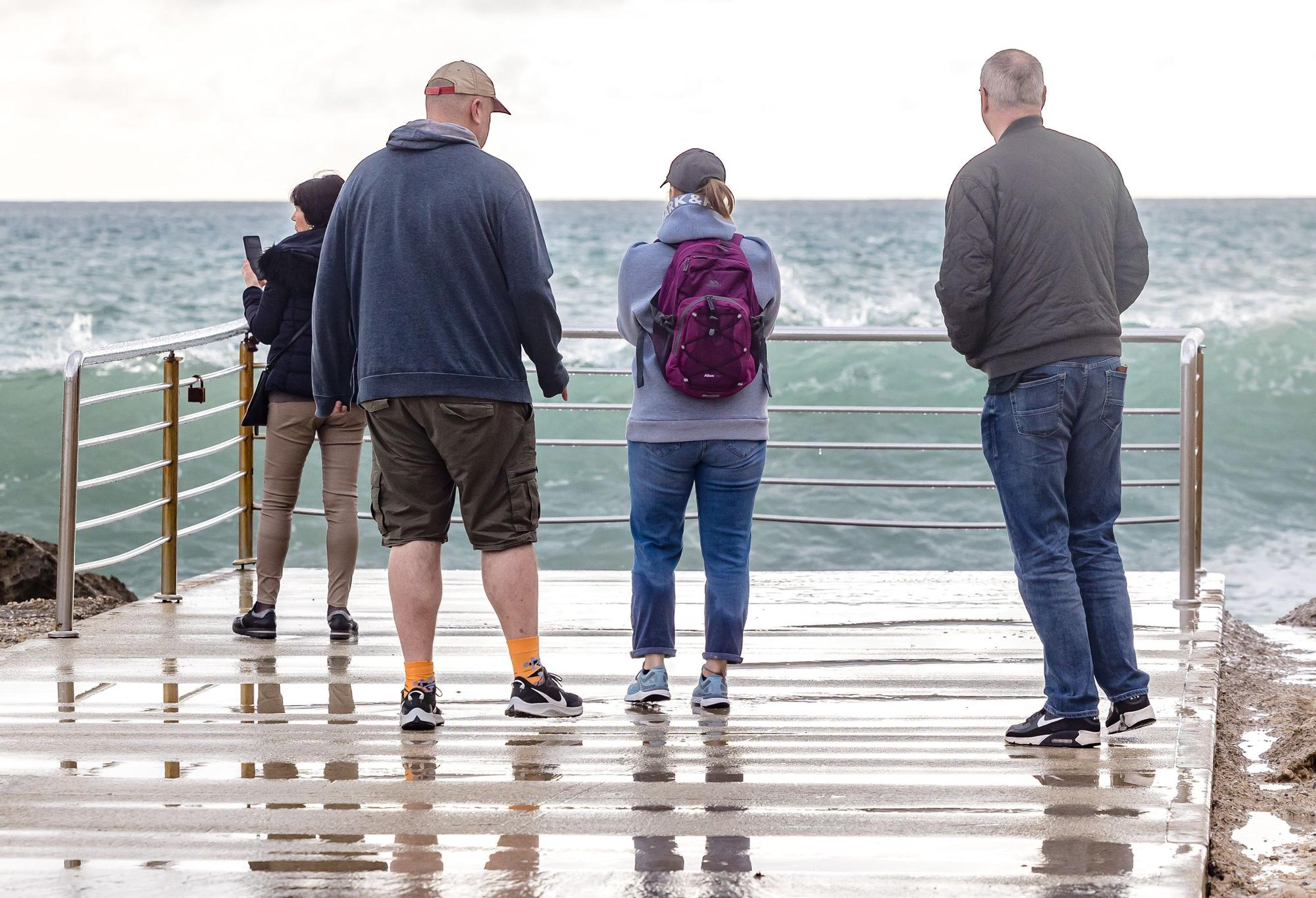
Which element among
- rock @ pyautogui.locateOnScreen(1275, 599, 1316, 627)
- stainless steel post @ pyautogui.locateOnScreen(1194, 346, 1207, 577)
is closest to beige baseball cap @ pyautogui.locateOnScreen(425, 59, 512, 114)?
stainless steel post @ pyautogui.locateOnScreen(1194, 346, 1207, 577)

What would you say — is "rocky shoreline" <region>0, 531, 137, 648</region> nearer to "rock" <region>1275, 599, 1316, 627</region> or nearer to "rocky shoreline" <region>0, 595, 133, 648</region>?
"rocky shoreline" <region>0, 595, 133, 648</region>

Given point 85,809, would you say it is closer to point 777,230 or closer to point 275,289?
point 275,289

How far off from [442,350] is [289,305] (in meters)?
1.12

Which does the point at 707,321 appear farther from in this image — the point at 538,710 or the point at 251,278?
the point at 251,278

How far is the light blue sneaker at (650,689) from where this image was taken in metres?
3.33

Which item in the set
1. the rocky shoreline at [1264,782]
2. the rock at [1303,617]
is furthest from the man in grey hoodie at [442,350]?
the rock at [1303,617]

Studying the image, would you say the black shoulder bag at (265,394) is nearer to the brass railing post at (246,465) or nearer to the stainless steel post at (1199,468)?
the brass railing post at (246,465)

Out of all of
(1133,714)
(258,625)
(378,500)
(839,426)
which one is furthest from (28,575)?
(839,426)

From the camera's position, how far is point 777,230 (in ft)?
126

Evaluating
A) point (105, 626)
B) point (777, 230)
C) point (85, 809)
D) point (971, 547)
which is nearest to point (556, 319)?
point (85, 809)

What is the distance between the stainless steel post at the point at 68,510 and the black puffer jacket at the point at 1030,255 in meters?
2.47

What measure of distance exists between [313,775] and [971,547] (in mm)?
11029

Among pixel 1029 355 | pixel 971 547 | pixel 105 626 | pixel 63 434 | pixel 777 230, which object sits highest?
pixel 777 230

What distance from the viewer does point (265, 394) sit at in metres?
4.09
